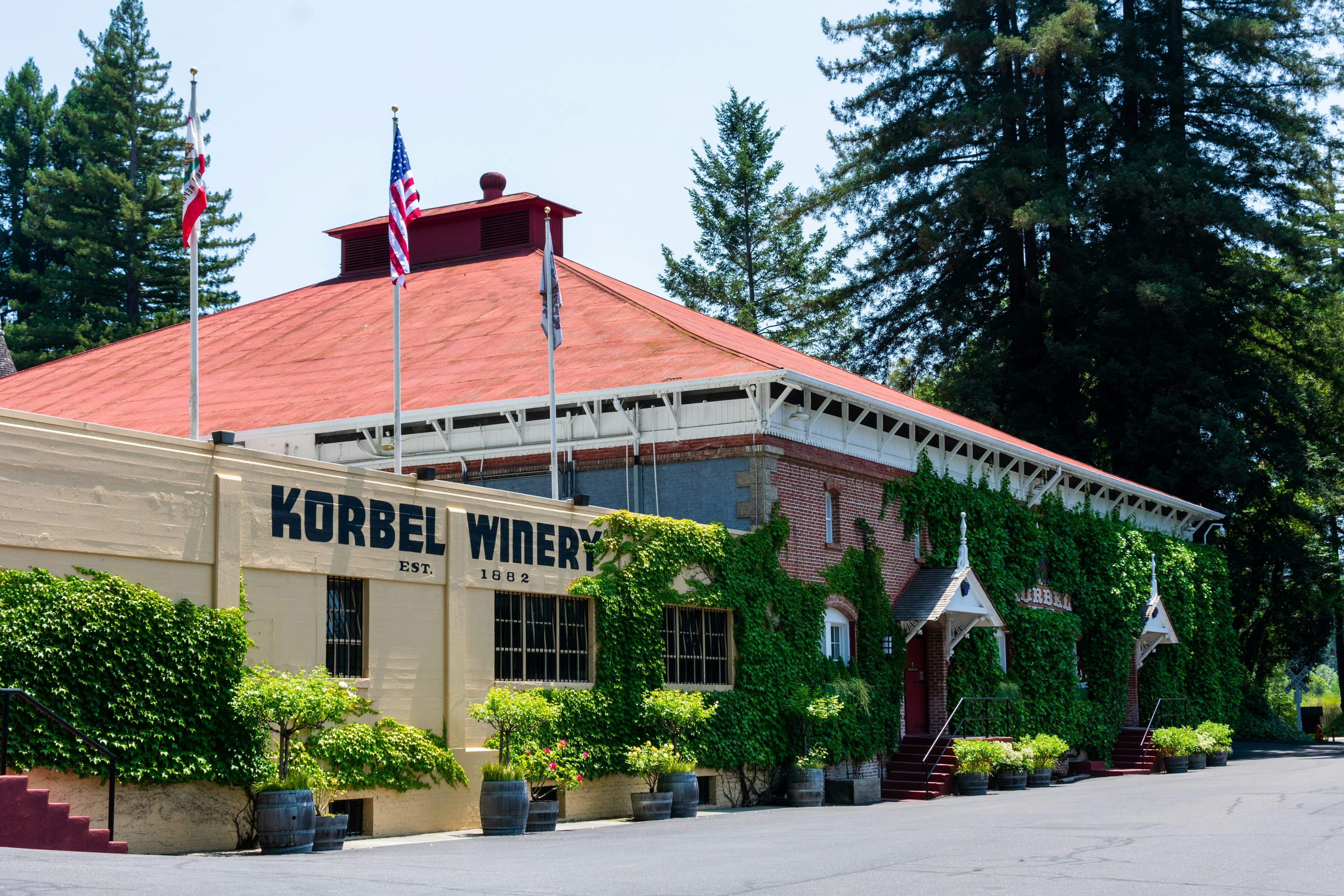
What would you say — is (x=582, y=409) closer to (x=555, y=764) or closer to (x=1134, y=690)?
(x=555, y=764)

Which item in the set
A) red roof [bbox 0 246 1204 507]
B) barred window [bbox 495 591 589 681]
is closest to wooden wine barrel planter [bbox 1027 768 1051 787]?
red roof [bbox 0 246 1204 507]

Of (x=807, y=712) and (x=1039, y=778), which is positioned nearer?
(x=807, y=712)

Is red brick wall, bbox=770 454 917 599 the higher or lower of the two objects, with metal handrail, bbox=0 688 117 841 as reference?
higher

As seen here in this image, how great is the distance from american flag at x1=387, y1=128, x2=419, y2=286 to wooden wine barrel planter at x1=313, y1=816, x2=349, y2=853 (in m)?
8.47

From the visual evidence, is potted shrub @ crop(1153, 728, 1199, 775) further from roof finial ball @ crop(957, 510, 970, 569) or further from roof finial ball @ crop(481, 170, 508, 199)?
roof finial ball @ crop(481, 170, 508, 199)

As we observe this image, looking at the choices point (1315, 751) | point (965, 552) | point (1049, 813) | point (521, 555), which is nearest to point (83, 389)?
point (521, 555)

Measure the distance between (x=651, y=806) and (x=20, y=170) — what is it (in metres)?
55.4

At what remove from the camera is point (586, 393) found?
1046 inches

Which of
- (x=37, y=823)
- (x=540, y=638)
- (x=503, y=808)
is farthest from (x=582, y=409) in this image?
(x=37, y=823)

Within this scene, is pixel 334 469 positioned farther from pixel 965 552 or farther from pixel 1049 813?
pixel 965 552

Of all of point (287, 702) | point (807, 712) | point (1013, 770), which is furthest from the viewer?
point (1013, 770)

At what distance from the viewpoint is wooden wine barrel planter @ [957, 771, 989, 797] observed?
29.8 m

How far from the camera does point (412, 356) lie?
31781 mm

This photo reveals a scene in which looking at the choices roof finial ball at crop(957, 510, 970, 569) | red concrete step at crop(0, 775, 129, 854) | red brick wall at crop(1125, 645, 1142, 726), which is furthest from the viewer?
red brick wall at crop(1125, 645, 1142, 726)
